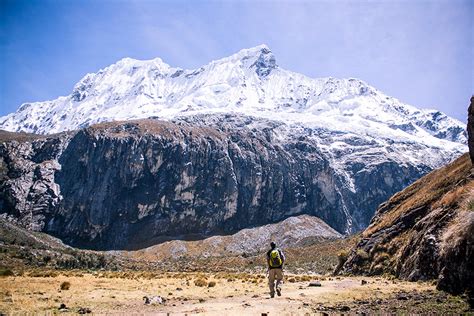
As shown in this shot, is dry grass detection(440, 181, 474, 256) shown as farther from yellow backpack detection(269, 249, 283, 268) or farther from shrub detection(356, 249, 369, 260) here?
shrub detection(356, 249, 369, 260)

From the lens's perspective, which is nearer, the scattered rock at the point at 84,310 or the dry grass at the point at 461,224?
the scattered rock at the point at 84,310

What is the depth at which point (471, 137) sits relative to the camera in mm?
32938

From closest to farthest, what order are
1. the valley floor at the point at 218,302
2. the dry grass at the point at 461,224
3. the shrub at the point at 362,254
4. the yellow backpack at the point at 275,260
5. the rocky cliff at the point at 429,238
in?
the valley floor at the point at 218,302 < the rocky cliff at the point at 429,238 < the dry grass at the point at 461,224 < the yellow backpack at the point at 275,260 < the shrub at the point at 362,254

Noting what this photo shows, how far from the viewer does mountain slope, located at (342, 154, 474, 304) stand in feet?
73.5

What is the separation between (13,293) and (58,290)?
9.34 ft

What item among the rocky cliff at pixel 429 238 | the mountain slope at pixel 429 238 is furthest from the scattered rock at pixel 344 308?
the mountain slope at pixel 429 238

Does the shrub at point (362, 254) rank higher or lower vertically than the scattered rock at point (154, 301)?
higher

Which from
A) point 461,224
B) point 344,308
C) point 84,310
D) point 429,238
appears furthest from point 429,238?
point 84,310

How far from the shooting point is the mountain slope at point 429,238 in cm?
2239

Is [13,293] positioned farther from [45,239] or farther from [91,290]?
[45,239]

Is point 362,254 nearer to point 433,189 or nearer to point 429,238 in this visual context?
point 433,189

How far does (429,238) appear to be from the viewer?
3177 centimetres

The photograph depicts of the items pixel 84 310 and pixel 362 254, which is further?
pixel 362 254

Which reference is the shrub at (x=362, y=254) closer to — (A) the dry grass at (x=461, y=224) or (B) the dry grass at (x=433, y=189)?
(B) the dry grass at (x=433, y=189)
